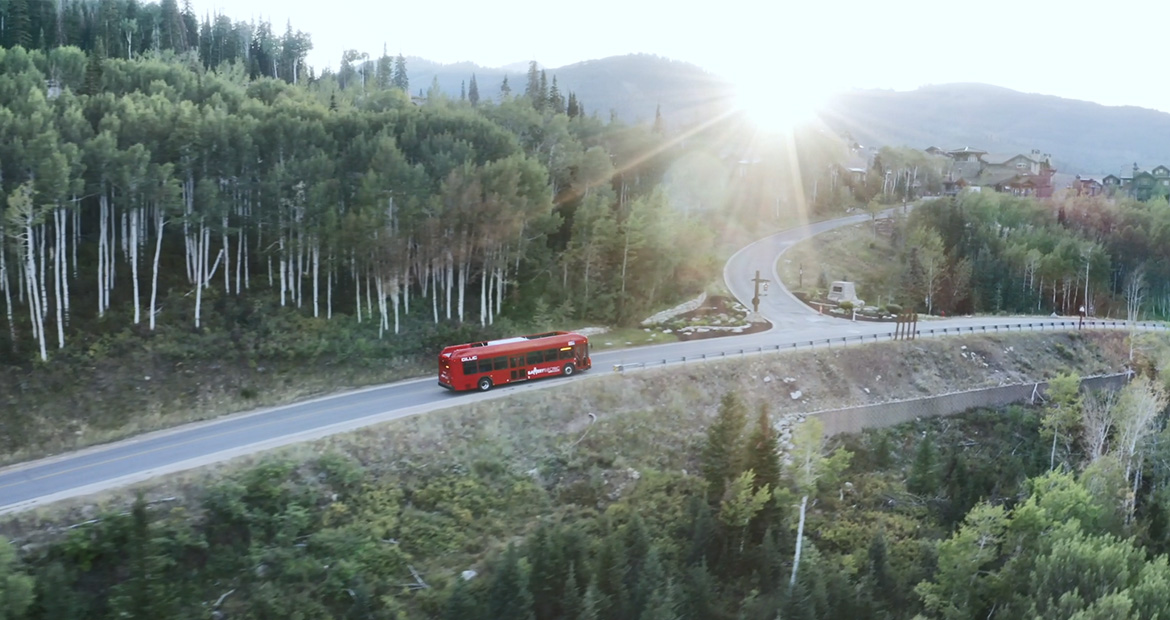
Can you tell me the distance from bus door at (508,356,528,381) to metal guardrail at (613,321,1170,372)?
467 centimetres

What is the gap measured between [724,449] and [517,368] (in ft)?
36.2

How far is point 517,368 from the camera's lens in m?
33.5

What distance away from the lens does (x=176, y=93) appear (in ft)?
156

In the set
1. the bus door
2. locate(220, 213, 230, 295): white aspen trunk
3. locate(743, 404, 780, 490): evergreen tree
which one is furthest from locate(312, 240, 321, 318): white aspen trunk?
locate(743, 404, 780, 490): evergreen tree

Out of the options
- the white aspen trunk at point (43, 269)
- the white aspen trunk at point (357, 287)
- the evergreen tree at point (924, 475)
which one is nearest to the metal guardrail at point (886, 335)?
the evergreen tree at point (924, 475)

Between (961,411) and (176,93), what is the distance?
52933 millimetres

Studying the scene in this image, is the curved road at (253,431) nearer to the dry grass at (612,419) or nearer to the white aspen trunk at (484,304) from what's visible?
the dry grass at (612,419)

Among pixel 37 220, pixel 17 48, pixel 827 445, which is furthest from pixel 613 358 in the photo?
pixel 17 48

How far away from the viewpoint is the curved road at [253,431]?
23.4 meters

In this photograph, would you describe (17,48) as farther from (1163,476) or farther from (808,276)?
(1163,476)

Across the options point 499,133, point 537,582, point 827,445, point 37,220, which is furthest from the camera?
point 499,133

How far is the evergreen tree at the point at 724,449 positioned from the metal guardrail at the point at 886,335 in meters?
9.20

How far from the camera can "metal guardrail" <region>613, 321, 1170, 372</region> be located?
122ft

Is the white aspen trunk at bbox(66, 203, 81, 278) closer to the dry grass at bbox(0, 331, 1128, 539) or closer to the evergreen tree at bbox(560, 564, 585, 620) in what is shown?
the dry grass at bbox(0, 331, 1128, 539)
